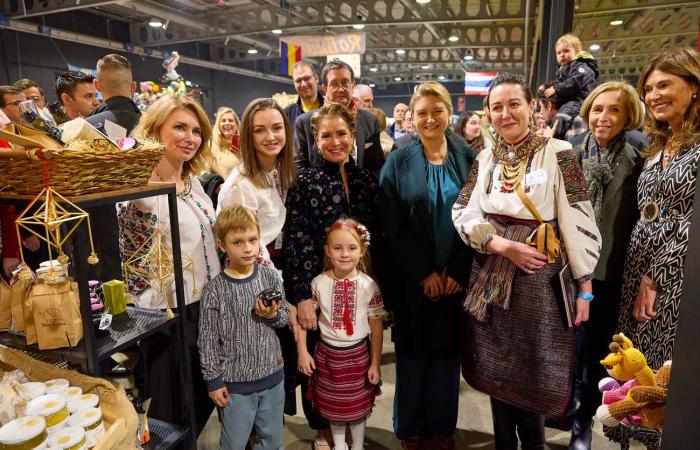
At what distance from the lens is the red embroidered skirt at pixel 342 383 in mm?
1993

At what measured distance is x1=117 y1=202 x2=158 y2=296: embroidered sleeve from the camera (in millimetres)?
1623

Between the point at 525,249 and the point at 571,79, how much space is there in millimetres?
2973

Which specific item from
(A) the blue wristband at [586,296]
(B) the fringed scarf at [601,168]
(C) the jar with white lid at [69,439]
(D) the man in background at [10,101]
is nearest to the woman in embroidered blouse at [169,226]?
(C) the jar with white lid at [69,439]

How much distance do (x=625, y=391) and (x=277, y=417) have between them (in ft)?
4.51

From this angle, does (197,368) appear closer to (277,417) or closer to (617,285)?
(277,417)

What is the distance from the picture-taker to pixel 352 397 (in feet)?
6.59

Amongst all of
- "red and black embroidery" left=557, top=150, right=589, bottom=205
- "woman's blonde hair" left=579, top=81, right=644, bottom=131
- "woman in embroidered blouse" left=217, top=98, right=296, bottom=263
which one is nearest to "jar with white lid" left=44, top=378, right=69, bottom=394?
"woman in embroidered blouse" left=217, top=98, right=296, bottom=263

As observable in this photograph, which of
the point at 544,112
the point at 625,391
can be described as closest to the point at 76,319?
the point at 625,391

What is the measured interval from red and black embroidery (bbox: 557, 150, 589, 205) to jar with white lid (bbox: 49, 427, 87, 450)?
1680 millimetres

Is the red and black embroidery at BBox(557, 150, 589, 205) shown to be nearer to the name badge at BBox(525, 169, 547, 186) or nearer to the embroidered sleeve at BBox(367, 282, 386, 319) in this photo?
A: the name badge at BBox(525, 169, 547, 186)

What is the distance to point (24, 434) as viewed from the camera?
99 cm

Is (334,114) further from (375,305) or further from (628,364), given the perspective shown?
(628,364)

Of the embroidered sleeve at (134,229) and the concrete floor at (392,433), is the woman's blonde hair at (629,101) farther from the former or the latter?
the embroidered sleeve at (134,229)

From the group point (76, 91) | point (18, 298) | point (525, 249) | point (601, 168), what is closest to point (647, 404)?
point (525, 249)
